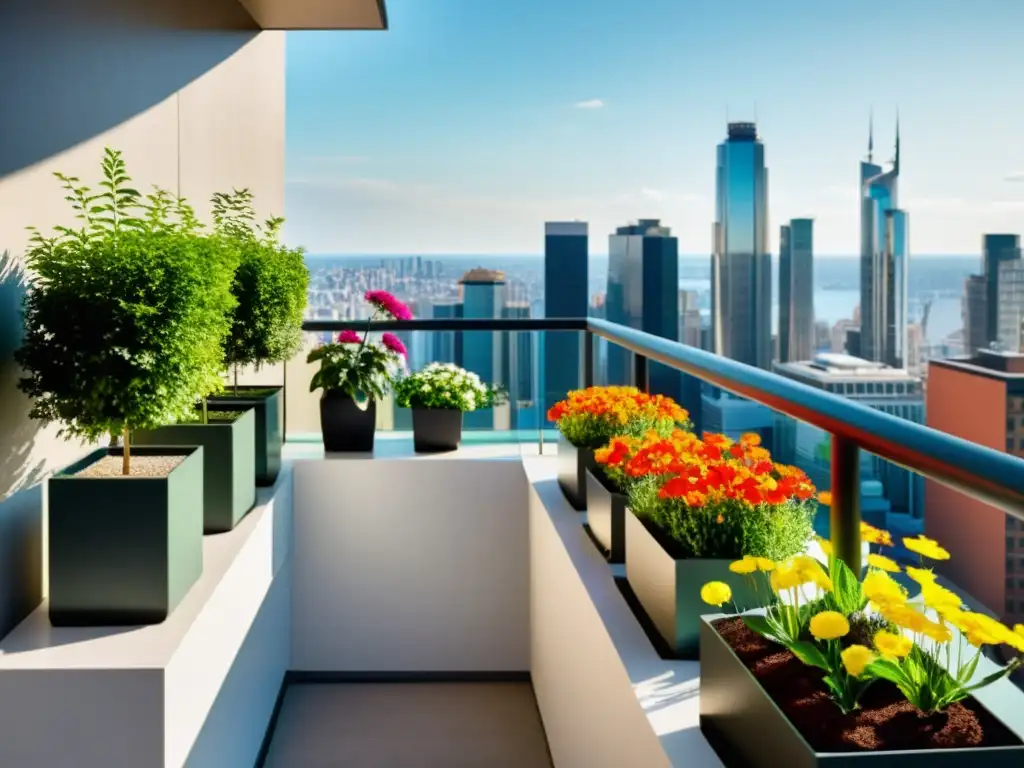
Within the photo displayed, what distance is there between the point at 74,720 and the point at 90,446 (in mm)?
940

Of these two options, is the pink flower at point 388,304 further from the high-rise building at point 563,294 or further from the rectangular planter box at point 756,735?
the rectangular planter box at point 756,735

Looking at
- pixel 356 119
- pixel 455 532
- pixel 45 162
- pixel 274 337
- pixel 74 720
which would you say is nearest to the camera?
pixel 74 720

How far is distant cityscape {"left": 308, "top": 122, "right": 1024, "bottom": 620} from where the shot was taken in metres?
1.49

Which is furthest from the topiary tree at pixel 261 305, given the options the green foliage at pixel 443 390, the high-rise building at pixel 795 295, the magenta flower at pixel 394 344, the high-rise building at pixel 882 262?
the high-rise building at pixel 882 262

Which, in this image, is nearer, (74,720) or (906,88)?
(74,720)

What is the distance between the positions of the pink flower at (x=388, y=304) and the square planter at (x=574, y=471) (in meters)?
1.24

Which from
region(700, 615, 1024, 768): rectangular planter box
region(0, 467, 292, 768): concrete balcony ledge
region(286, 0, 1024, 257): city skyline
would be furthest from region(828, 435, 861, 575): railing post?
region(286, 0, 1024, 257): city skyline

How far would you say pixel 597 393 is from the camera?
3.29 m

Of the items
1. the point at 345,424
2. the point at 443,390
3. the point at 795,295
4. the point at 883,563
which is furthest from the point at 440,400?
the point at 795,295

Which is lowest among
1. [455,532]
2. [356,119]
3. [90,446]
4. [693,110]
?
[455,532]

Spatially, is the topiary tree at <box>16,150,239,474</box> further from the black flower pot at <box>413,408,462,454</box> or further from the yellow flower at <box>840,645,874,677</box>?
the black flower pot at <box>413,408,462,454</box>

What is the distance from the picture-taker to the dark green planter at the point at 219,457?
2.59 meters

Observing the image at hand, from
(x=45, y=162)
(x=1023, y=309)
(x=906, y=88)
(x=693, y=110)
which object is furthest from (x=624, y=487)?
(x=906, y=88)

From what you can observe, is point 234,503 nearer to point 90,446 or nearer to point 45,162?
point 90,446
